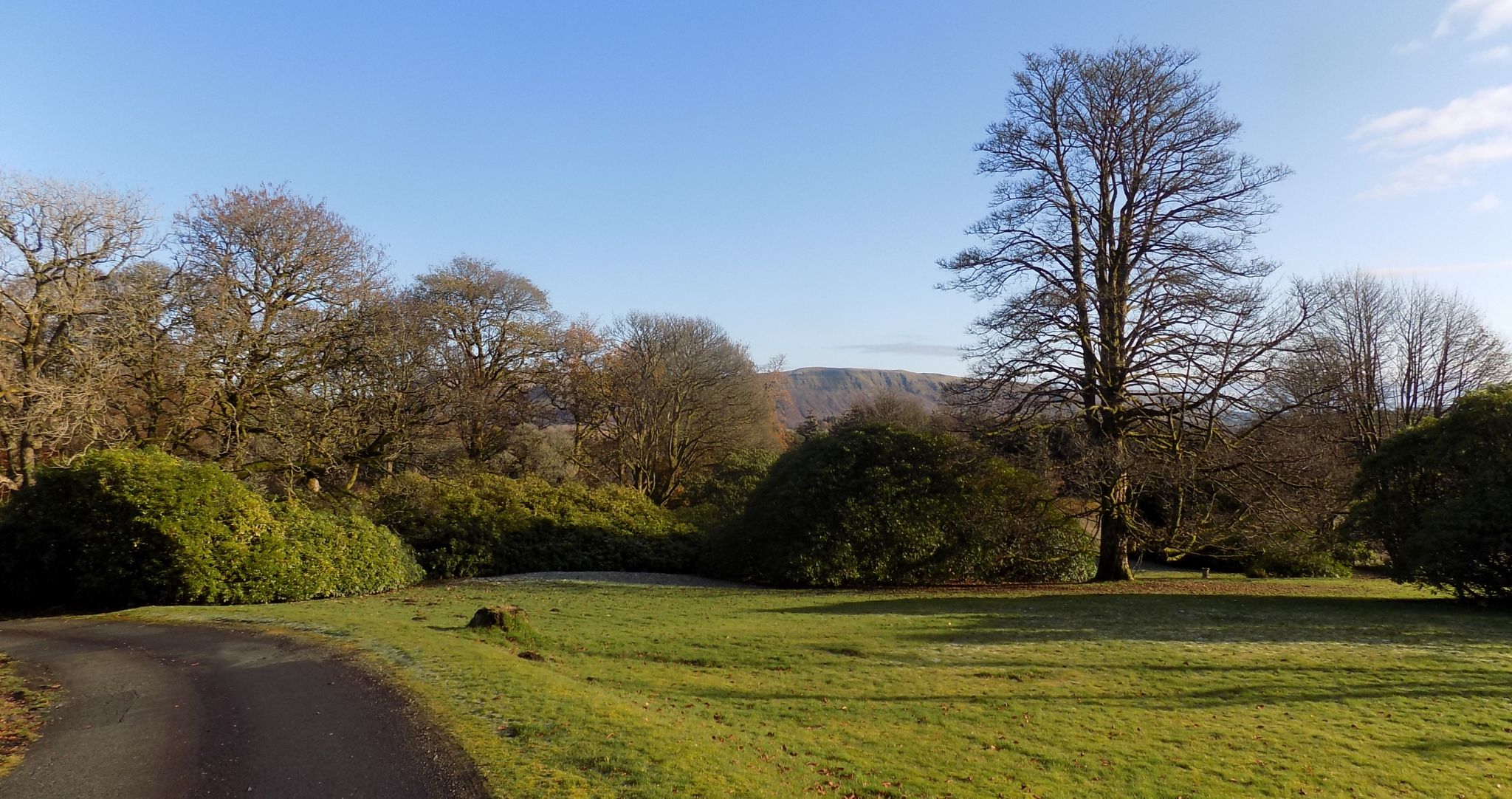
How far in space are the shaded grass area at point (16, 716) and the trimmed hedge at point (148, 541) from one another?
7.17 meters

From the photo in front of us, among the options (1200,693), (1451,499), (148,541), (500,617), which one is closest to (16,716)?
(500,617)

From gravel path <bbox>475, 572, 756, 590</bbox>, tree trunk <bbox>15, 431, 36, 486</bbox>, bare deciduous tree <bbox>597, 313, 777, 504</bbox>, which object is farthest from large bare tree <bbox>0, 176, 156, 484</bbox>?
bare deciduous tree <bbox>597, 313, 777, 504</bbox>

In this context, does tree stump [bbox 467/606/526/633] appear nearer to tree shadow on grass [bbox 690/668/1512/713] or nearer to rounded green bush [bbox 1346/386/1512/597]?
tree shadow on grass [bbox 690/668/1512/713]

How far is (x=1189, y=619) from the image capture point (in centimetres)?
1488

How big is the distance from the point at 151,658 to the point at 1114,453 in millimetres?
19351

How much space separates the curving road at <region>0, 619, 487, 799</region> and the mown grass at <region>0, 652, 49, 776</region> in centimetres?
12

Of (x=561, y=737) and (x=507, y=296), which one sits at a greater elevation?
(x=507, y=296)

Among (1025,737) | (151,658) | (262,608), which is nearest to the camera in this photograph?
(1025,737)

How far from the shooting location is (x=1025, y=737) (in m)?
8.02

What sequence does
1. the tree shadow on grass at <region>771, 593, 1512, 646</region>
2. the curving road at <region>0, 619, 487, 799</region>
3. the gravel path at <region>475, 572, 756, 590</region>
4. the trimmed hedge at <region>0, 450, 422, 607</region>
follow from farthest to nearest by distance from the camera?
the gravel path at <region>475, 572, 756, 590</region>
the trimmed hedge at <region>0, 450, 422, 607</region>
the tree shadow on grass at <region>771, 593, 1512, 646</region>
the curving road at <region>0, 619, 487, 799</region>

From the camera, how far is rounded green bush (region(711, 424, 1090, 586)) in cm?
2238

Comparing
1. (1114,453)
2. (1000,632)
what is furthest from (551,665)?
(1114,453)

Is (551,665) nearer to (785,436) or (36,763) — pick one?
(36,763)

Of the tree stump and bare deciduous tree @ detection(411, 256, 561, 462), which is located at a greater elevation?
bare deciduous tree @ detection(411, 256, 561, 462)
